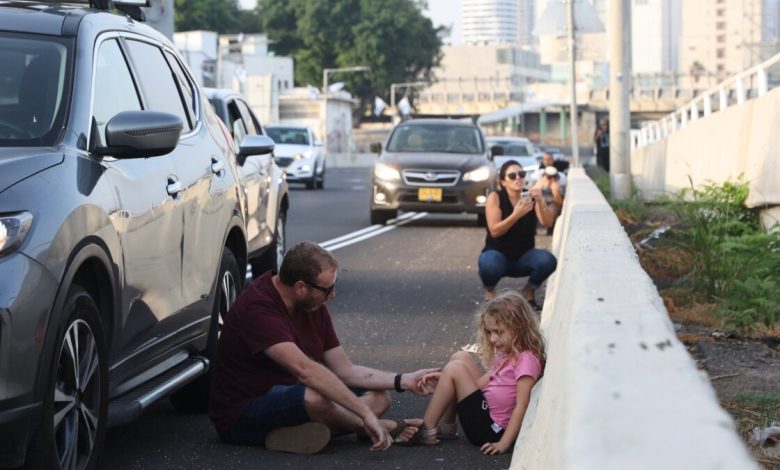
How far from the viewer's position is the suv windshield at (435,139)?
2464 centimetres

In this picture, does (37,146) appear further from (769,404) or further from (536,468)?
(769,404)

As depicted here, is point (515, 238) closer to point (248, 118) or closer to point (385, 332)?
point (385, 332)

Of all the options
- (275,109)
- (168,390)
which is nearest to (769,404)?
(168,390)

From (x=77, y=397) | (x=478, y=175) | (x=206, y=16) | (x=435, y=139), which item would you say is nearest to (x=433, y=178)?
(x=478, y=175)

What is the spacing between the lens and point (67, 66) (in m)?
5.96

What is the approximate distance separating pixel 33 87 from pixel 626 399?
3.64 meters

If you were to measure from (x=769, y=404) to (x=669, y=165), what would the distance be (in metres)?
16.9

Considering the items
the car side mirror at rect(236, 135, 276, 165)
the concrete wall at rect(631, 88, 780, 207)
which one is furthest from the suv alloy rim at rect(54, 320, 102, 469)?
the concrete wall at rect(631, 88, 780, 207)

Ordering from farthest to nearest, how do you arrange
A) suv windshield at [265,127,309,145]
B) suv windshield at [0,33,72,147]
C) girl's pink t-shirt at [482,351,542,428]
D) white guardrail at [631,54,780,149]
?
suv windshield at [265,127,309,145], white guardrail at [631,54,780,149], girl's pink t-shirt at [482,351,542,428], suv windshield at [0,33,72,147]

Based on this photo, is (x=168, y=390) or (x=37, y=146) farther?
(x=168, y=390)

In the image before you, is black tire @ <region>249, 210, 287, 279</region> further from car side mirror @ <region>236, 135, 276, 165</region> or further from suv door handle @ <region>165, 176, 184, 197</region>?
suv door handle @ <region>165, 176, 184, 197</region>

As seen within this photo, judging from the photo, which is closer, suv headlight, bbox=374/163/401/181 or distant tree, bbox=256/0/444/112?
suv headlight, bbox=374/163/401/181

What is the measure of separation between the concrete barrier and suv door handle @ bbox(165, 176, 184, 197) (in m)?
2.24

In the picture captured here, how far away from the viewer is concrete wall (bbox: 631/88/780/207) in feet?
43.3
